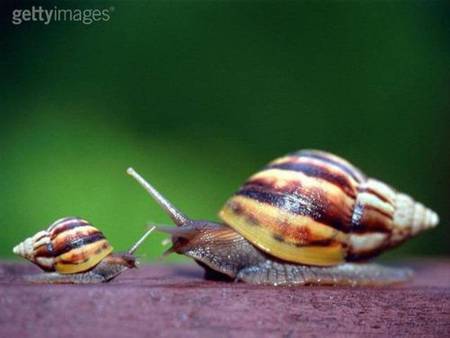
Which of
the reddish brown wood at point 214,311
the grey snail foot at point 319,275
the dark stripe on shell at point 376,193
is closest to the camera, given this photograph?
the reddish brown wood at point 214,311

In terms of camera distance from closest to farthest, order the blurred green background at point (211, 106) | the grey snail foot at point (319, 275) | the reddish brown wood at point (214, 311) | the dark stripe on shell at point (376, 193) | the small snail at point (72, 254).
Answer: the reddish brown wood at point (214, 311) < the small snail at point (72, 254) < the grey snail foot at point (319, 275) < the dark stripe on shell at point (376, 193) < the blurred green background at point (211, 106)

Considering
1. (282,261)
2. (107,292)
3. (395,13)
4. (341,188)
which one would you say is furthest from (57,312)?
(395,13)

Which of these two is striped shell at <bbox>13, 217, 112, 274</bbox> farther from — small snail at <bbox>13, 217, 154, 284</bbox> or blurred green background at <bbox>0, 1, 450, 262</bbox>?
blurred green background at <bbox>0, 1, 450, 262</bbox>

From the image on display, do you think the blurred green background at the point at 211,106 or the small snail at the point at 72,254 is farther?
the blurred green background at the point at 211,106

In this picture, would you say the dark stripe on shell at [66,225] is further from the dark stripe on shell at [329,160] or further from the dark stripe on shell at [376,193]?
the dark stripe on shell at [376,193]

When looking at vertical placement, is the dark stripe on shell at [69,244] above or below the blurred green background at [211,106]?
below

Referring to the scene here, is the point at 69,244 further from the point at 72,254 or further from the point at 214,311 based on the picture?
the point at 214,311

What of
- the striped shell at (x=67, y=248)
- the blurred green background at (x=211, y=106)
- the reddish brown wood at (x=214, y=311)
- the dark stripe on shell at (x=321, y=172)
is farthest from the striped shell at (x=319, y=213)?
the blurred green background at (x=211, y=106)
